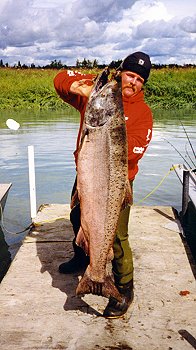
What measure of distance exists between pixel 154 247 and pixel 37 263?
1659 mm

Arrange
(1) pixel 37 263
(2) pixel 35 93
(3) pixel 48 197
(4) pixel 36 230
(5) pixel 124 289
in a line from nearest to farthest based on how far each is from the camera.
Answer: (5) pixel 124 289, (1) pixel 37 263, (4) pixel 36 230, (3) pixel 48 197, (2) pixel 35 93

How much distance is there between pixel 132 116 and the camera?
13.9ft

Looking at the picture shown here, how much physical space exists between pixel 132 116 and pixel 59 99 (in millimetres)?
29776

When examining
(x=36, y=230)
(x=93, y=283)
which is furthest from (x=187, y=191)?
(x=93, y=283)

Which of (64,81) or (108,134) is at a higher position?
(64,81)

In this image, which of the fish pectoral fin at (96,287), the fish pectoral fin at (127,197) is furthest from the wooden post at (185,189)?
the fish pectoral fin at (96,287)

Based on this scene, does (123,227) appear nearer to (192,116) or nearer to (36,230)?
(36,230)

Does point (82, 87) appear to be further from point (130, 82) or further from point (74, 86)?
point (130, 82)

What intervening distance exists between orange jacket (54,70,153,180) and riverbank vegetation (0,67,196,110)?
2828cm

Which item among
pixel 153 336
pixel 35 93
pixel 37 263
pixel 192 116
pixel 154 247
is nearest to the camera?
pixel 153 336

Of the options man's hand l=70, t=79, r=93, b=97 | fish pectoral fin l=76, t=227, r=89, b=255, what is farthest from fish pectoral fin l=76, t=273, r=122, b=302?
man's hand l=70, t=79, r=93, b=97

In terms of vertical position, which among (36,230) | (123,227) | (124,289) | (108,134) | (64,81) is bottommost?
(36,230)

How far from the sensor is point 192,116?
2734 cm

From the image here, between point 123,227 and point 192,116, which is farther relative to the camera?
point 192,116
